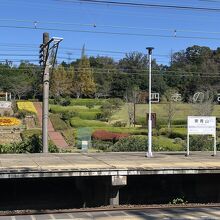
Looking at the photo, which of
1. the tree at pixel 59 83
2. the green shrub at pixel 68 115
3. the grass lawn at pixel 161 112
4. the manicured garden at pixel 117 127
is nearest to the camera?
the manicured garden at pixel 117 127

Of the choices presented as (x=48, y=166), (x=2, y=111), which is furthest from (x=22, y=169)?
(x=2, y=111)

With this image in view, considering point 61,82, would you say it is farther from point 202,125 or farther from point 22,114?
point 202,125

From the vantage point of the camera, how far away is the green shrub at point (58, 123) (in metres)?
51.6

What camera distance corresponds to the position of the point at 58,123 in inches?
2106

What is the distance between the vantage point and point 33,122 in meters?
56.1

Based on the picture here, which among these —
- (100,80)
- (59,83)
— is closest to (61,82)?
(59,83)

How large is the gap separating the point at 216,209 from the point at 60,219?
4.87 meters

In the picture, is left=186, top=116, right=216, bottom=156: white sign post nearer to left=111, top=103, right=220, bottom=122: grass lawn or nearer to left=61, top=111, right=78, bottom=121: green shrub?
left=61, top=111, right=78, bottom=121: green shrub

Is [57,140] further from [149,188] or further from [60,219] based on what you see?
[60,219]

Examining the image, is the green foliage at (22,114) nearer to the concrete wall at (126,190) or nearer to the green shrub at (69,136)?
the green shrub at (69,136)

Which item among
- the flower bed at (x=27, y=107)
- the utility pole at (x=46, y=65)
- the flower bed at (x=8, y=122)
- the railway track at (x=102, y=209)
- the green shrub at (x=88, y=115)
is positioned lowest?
the railway track at (x=102, y=209)

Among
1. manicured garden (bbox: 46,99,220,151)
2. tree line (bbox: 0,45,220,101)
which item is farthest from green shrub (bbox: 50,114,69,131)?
tree line (bbox: 0,45,220,101)

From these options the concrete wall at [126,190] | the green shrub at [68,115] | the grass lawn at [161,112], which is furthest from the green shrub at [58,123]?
the concrete wall at [126,190]

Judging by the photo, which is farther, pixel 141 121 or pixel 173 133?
pixel 141 121
